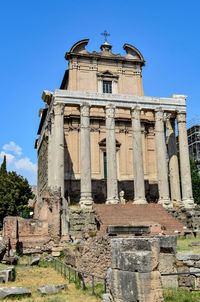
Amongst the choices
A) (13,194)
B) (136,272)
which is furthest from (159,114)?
(136,272)

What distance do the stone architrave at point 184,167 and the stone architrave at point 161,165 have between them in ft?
5.58

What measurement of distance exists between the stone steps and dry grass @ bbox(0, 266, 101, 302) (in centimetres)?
1062

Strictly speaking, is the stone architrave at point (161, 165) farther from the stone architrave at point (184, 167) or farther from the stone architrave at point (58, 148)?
the stone architrave at point (58, 148)

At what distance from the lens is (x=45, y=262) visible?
1675cm

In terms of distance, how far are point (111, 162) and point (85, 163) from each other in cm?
236

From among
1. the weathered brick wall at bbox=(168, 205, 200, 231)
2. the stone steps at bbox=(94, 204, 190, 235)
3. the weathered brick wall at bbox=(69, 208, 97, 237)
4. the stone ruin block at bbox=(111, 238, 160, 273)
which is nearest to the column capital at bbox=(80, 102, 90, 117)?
the stone steps at bbox=(94, 204, 190, 235)

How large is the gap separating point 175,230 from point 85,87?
19.4 m

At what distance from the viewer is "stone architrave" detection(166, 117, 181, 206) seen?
3300 cm

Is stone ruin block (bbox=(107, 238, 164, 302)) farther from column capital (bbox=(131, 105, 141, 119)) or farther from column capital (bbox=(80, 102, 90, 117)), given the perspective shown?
column capital (bbox=(131, 105, 141, 119))

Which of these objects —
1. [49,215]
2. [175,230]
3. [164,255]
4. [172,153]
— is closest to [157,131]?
[172,153]

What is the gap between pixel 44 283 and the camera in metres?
11.5

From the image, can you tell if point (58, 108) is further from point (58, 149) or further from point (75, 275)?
point (75, 275)

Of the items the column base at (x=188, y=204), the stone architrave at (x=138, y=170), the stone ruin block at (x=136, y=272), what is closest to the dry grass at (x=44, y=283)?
the stone ruin block at (x=136, y=272)

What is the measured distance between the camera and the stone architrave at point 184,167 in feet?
103
